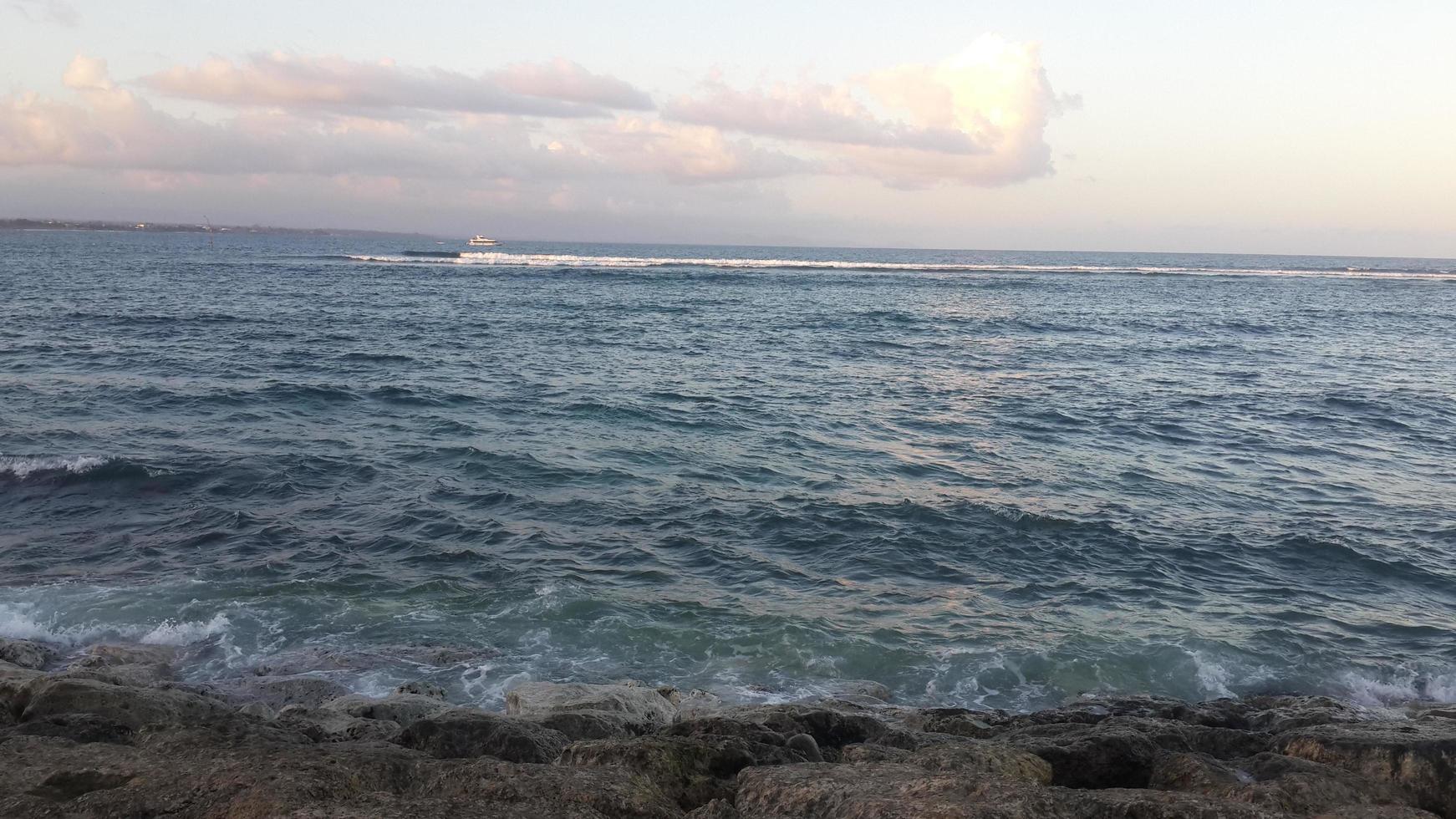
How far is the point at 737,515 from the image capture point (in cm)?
1766

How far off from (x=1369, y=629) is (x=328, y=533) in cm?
1774

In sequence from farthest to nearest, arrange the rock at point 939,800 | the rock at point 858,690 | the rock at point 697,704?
the rock at point 858,690 → the rock at point 697,704 → the rock at point 939,800

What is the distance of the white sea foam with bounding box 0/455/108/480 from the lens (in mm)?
18594

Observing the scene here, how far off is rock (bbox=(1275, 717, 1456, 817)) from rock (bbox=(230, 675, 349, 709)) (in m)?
10.1

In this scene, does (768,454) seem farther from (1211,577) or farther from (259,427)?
(259,427)

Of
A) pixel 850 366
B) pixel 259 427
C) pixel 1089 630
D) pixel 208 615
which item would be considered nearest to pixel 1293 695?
pixel 1089 630

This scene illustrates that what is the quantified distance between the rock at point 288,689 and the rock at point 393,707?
67 cm

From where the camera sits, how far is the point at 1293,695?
1127 cm

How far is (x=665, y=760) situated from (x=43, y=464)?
19153mm

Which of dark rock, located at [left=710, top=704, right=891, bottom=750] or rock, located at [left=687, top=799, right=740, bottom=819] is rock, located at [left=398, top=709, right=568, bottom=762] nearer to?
dark rock, located at [left=710, top=704, right=891, bottom=750]

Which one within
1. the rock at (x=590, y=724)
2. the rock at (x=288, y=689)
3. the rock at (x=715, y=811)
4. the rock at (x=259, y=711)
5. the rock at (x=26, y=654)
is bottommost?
the rock at (x=288, y=689)

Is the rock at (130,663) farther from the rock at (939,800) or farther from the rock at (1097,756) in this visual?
the rock at (1097,756)

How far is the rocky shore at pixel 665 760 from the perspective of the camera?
5551 mm

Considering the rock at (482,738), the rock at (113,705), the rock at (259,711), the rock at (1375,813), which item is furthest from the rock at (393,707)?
the rock at (1375,813)
